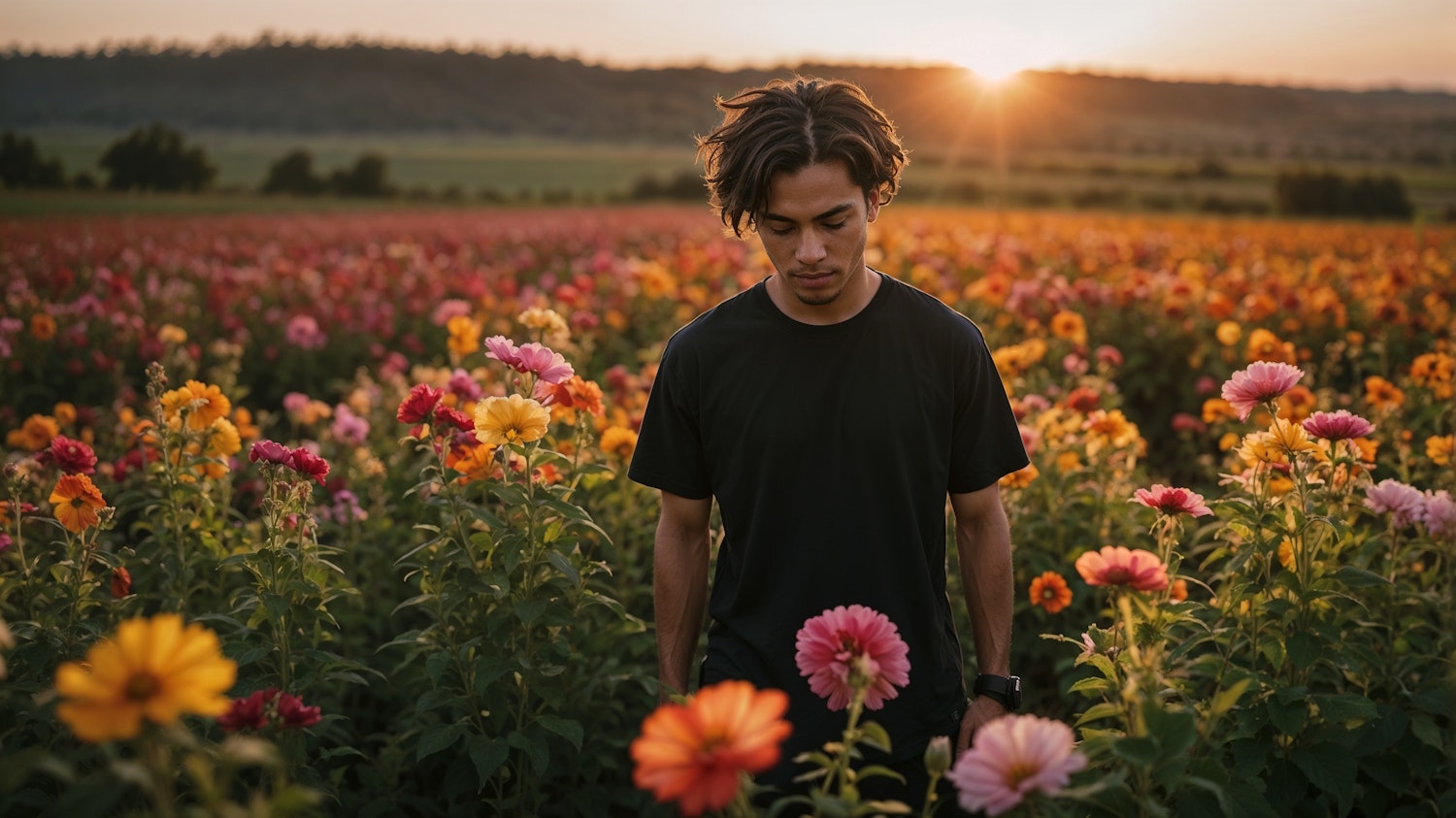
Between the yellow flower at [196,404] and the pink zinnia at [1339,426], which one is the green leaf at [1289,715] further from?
the yellow flower at [196,404]

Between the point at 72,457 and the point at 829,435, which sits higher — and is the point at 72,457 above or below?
below

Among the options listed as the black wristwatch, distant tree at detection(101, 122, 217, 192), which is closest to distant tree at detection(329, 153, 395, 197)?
distant tree at detection(101, 122, 217, 192)

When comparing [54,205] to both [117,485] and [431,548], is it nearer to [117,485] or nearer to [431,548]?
[117,485]

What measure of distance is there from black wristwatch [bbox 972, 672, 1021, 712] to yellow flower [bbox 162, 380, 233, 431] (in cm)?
201

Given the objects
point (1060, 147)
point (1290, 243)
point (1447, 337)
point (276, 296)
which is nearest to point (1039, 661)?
point (1447, 337)

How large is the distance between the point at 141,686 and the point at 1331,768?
2243mm

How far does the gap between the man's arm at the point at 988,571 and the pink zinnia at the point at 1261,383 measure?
0.61 metres

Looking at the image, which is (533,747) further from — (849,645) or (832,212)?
(832,212)

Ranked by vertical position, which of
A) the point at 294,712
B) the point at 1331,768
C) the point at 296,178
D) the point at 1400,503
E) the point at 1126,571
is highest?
the point at 1126,571

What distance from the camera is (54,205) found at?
15086mm

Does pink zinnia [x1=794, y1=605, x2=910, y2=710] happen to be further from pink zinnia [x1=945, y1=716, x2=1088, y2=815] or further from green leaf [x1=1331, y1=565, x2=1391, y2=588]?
green leaf [x1=1331, y1=565, x2=1391, y2=588]

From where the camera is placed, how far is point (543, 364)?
7.65 feet

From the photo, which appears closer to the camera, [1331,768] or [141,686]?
[141,686]

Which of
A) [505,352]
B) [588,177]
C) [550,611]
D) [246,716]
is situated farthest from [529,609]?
[588,177]
